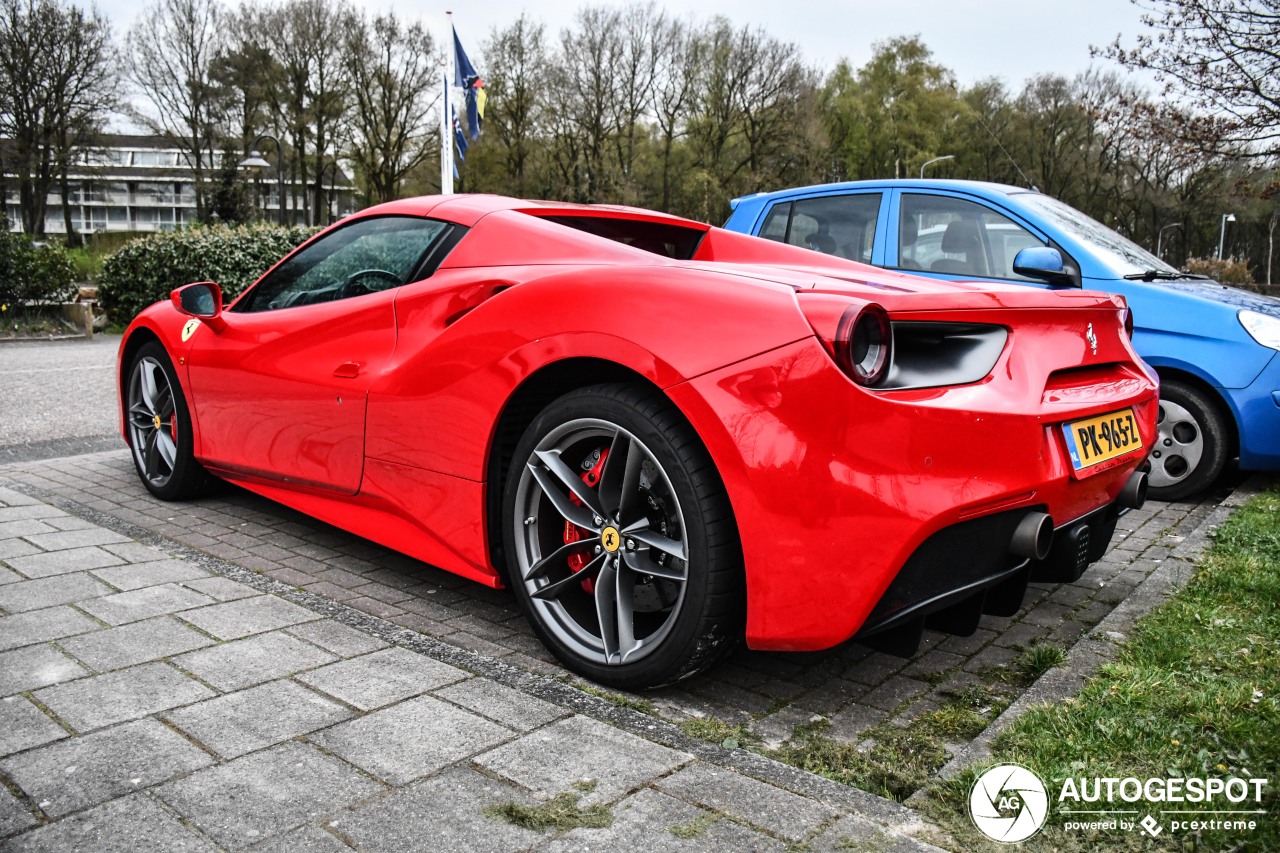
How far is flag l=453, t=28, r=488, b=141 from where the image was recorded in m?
20.6

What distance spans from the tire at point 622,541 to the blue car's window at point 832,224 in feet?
11.3

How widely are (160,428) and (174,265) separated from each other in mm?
11484

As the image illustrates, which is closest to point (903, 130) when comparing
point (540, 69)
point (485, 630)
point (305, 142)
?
point (540, 69)

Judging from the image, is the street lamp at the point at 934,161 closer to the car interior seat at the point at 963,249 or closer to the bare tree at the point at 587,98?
the bare tree at the point at 587,98

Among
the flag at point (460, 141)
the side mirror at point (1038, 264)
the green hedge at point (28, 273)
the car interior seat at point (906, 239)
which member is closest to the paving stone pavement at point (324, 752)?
the side mirror at point (1038, 264)

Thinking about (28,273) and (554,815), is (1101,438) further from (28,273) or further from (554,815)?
(28,273)

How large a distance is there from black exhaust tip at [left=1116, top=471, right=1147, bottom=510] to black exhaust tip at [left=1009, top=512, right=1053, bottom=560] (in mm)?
674

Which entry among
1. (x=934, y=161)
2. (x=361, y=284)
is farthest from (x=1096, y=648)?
(x=934, y=161)

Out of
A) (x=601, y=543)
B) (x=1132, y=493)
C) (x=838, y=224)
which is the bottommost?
(x=601, y=543)

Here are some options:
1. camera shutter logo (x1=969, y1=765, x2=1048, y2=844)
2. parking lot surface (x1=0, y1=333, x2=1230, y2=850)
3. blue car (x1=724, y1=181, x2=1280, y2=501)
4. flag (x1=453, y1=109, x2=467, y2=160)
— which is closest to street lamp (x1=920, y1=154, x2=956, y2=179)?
flag (x1=453, y1=109, x2=467, y2=160)

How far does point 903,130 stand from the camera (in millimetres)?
50250

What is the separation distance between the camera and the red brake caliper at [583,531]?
9.07 ft

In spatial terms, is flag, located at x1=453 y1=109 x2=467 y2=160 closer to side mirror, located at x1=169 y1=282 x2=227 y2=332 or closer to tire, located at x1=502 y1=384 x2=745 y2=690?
side mirror, located at x1=169 y1=282 x2=227 y2=332

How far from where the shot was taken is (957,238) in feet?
18.1
